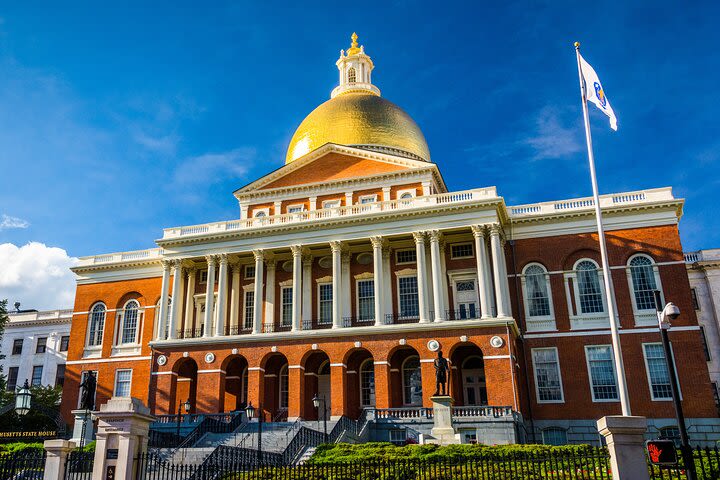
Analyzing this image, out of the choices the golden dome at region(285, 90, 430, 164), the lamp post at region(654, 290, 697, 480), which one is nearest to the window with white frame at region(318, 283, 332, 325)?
the golden dome at region(285, 90, 430, 164)

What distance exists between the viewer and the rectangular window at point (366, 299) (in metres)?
42.4

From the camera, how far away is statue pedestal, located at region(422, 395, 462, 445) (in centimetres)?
3103

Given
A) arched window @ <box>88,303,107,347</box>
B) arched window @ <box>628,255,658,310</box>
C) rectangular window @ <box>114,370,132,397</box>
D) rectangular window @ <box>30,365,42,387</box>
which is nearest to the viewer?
arched window @ <box>628,255,658,310</box>

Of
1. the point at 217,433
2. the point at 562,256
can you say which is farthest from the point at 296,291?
the point at 562,256

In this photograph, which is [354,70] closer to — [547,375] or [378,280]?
[378,280]

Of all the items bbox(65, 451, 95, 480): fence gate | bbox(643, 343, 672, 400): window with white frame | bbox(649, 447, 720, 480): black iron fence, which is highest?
bbox(643, 343, 672, 400): window with white frame

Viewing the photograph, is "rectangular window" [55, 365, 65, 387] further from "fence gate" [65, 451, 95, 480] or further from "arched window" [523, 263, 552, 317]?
"fence gate" [65, 451, 95, 480]

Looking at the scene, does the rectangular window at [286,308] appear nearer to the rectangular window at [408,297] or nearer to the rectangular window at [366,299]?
the rectangular window at [366,299]

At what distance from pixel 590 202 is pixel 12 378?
57.1 m

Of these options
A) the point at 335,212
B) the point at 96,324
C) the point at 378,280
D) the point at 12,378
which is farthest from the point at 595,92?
the point at 12,378

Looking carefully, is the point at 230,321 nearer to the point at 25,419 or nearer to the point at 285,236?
the point at 285,236

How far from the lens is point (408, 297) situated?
4203cm

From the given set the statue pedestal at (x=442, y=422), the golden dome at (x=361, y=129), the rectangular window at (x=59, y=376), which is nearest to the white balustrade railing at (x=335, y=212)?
the golden dome at (x=361, y=129)

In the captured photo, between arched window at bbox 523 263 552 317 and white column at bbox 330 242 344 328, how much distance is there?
38.8 feet
